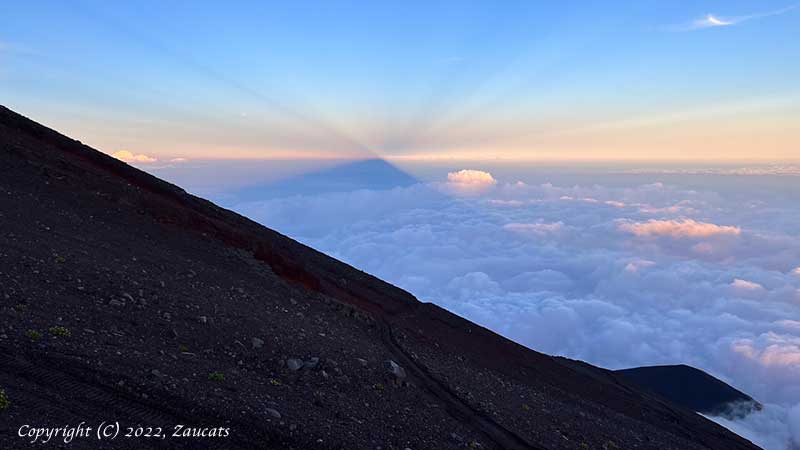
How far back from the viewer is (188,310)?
1479 centimetres

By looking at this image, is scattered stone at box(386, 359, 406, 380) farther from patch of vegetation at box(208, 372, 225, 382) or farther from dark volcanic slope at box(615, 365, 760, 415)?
dark volcanic slope at box(615, 365, 760, 415)

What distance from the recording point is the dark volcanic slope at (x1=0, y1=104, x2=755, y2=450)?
31.6 feet

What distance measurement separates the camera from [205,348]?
1300 centimetres

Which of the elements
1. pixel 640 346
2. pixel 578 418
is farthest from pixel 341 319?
pixel 640 346

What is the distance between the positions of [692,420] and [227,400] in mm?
43597

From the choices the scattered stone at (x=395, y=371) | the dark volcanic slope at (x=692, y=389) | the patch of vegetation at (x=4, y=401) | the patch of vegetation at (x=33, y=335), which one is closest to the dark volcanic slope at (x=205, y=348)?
the patch of vegetation at (x=33, y=335)

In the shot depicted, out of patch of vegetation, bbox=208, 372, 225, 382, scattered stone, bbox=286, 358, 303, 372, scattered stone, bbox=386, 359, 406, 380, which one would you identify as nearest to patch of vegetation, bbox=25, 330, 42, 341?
patch of vegetation, bbox=208, 372, 225, 382

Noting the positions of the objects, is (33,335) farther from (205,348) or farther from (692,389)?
(692,389)

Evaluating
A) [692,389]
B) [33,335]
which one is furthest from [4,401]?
[692,389]

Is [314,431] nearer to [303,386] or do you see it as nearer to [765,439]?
[303,386]

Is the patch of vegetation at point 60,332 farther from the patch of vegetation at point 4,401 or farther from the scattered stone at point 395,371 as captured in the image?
the scattered stone at point 395,371

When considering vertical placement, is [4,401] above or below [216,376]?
below

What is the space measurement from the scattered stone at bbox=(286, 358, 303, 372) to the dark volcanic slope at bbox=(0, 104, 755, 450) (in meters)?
0.06

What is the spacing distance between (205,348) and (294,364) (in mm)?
2590
